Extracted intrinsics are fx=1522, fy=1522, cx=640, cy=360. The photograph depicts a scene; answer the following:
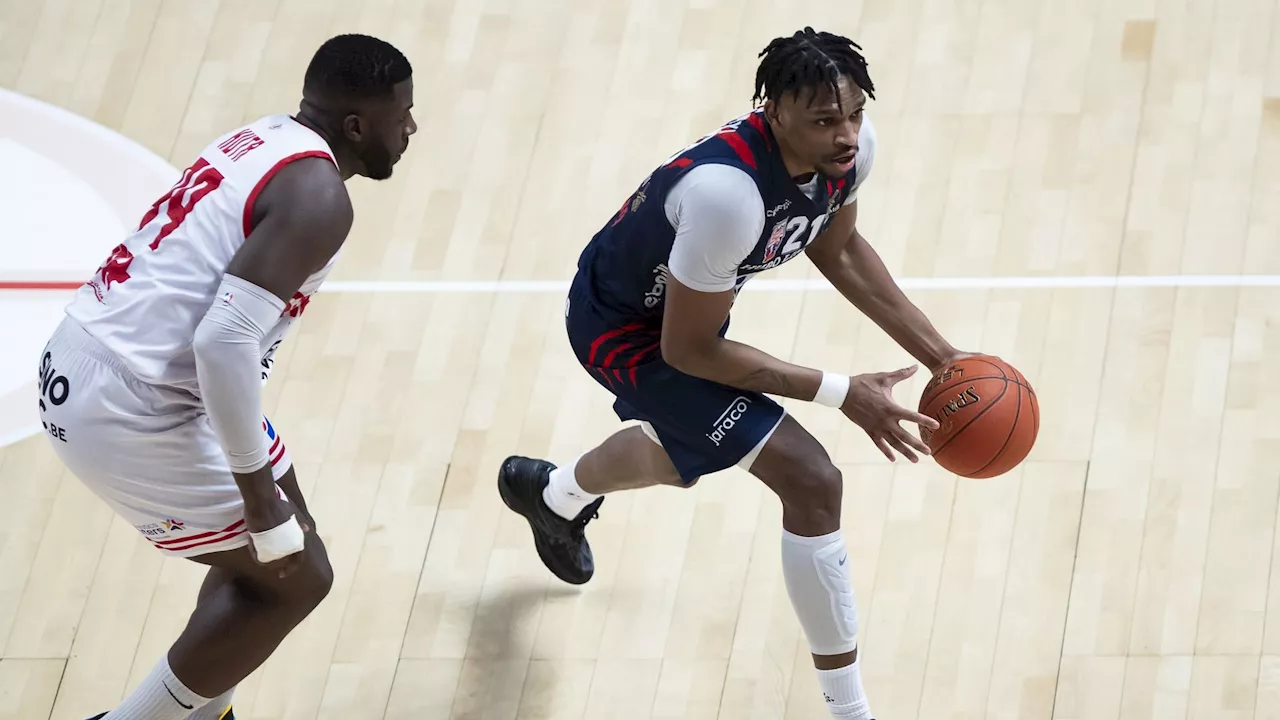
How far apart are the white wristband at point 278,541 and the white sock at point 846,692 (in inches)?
48.8

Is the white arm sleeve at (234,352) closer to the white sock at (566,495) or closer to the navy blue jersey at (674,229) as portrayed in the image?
the navy blue jersey at (674,229)

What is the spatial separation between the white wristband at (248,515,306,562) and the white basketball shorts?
0.46 ft

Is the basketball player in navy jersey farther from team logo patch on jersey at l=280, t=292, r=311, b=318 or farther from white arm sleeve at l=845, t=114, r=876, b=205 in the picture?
team logo patch on jersey at l=280, t=292, r=311, b=318

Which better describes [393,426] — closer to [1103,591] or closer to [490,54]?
[490,54]

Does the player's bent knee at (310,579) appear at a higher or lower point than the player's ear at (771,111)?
lower

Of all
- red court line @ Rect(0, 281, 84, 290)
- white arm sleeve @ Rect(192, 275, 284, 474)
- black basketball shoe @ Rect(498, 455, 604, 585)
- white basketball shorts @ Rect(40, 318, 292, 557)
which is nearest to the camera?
white arm sleeve @ Rect(192, 275, 284, 474)

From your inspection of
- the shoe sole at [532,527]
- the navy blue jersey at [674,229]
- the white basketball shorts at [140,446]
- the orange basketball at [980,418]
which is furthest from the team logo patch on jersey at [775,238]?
the shoe sole at [532,527]

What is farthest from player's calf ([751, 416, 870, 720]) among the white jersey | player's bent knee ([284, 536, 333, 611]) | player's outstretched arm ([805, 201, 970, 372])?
the white jersey

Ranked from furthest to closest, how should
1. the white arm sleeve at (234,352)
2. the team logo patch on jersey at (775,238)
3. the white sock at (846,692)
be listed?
the white sock at (846,692) → the team logo patch on jersey at (775,238) → the white arm sleeve at (234,352)

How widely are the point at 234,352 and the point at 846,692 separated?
1580mm

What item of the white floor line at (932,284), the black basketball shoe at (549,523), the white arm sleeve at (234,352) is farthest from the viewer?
the white floor line at (932,284)

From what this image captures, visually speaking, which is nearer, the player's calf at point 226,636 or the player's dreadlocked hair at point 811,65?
the player's dreadlocked hair at point 811,65

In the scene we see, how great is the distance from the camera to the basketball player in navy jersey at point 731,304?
3092mm

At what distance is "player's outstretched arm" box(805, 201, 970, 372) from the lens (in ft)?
11.7
